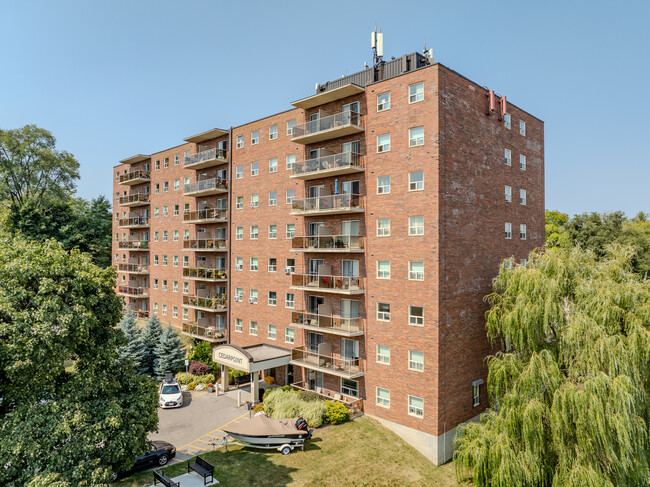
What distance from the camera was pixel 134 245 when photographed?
145 feet

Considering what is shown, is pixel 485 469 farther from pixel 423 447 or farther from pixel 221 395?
pixel 221 395

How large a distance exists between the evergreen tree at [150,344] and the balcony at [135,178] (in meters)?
16.9

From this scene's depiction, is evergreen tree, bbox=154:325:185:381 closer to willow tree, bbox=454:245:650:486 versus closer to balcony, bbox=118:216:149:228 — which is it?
balcony, bbox=118:216:149:228

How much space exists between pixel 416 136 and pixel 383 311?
32.0 ft

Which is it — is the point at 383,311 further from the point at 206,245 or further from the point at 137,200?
the point at 137,200


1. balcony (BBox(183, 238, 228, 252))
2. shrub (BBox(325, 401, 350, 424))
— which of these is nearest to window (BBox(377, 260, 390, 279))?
shrub (BBox(325, 401, 350, 424))

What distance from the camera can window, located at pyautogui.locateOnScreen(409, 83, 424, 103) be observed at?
2105 cm

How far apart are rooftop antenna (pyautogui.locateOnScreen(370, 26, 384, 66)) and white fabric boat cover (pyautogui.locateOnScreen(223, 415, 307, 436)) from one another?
73.6ft

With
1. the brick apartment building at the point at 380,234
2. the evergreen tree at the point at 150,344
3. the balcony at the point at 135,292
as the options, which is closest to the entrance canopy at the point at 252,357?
the brick apartment building at the point at 380,234

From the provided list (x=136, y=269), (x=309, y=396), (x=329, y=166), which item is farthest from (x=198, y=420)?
(x=136, y=269)

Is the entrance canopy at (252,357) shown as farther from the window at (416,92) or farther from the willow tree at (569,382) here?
the window at (416,92)

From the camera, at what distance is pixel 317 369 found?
23.6 m

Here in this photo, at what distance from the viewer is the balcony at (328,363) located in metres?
22.7

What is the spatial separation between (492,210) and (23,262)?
75.5 feet
